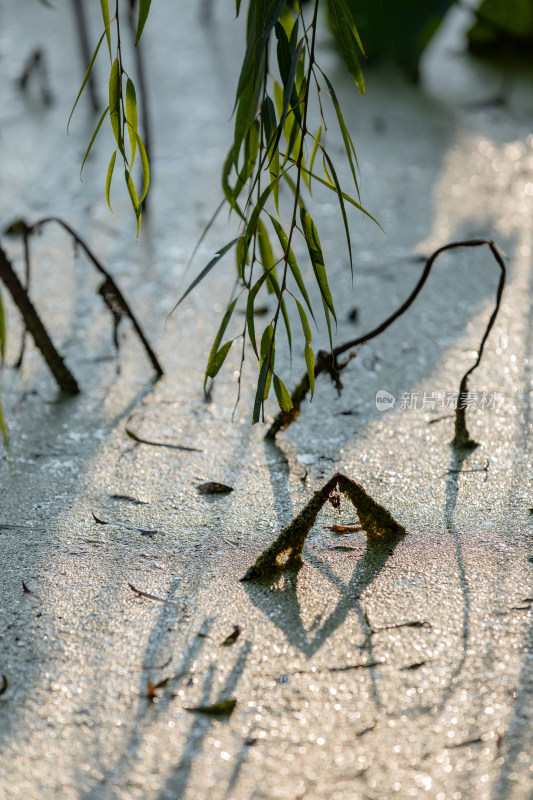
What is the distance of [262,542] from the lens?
990mm

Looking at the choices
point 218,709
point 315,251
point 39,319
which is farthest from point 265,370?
point 39,319

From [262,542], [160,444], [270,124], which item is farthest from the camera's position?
[160,444]

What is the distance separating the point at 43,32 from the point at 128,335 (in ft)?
6.36

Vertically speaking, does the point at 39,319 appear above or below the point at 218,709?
above

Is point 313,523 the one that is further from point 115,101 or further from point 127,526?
point 115,101

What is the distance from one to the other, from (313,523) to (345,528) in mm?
81

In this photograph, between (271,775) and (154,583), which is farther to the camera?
(154,583)

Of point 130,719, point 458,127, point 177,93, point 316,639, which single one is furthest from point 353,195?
point 130,719

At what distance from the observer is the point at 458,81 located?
2.57m

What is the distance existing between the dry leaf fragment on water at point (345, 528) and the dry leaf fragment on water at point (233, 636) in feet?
0.70

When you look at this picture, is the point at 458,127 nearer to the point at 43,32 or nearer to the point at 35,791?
the point at 43,32

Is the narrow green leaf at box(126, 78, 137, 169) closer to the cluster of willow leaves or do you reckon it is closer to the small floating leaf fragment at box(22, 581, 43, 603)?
the cluster of willow leaves

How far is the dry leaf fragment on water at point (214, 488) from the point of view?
1080mm

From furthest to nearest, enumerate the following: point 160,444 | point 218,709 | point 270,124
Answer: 1. point 160,444
2. point 270,124
3. point 218,709
